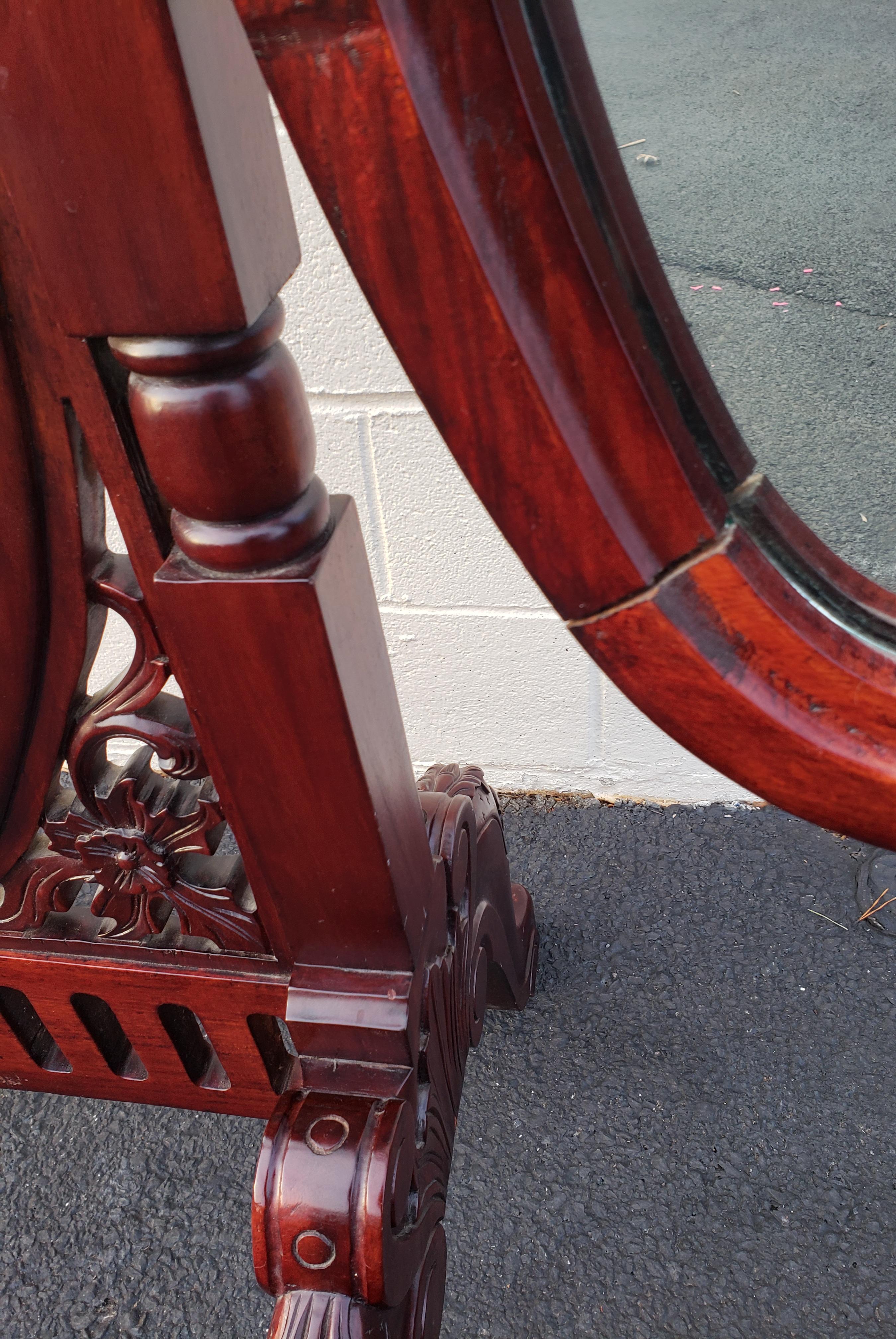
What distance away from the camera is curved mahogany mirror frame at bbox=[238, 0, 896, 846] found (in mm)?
255

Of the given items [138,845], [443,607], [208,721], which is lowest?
[443,607]

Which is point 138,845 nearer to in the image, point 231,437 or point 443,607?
point 231,437

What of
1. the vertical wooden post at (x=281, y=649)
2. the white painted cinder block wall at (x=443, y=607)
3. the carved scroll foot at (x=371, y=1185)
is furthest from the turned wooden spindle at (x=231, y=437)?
the white painted cinder block wall at (x=443, y=607)

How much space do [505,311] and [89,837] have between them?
1.35ft

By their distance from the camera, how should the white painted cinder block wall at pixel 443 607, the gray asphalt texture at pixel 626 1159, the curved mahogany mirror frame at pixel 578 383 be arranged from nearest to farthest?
the curved mahogany mirror frame at pixel 578 383
the gray asphalt texture at pixel 626 1159
the white painted cinder block wall at pixel 443 607

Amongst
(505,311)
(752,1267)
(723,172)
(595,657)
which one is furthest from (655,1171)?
(723,172)

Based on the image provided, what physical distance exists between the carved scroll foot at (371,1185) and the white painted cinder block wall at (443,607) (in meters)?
0.46

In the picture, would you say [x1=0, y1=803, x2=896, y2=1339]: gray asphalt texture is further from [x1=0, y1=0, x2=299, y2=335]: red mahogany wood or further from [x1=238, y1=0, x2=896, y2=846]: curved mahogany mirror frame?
[x1=0, y1=0, x2=299, y2=335]: red mahogany wood

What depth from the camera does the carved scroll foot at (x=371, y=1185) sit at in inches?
19.9

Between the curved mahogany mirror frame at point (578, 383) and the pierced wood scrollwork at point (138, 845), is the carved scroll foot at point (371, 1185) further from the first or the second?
the curved mahogany mirror frame at point (578, 383)

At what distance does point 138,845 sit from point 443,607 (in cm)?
59

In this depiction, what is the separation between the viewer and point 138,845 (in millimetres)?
556

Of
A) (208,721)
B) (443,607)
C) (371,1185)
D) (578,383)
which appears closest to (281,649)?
(208,721)

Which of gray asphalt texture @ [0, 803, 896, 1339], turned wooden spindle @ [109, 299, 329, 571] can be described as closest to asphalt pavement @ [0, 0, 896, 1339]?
gray asphalt texture @ [0, 803, 896, 1339]
